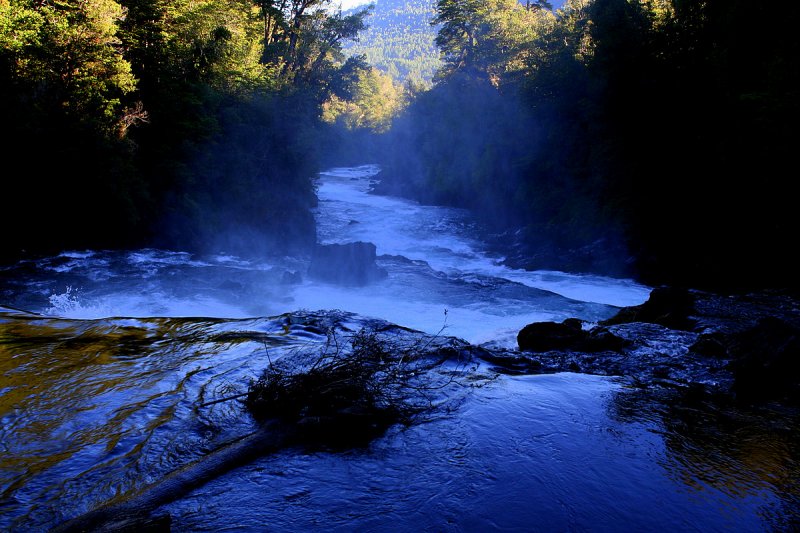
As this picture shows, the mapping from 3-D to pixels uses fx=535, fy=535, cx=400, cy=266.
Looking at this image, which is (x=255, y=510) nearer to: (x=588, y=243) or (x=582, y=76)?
(x=588, y=243)

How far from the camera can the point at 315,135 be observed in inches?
1320

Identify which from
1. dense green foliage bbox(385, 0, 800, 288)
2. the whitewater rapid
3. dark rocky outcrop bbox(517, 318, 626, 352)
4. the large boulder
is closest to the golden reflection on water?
the whitewater rapid

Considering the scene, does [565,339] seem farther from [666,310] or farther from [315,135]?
[315,135]

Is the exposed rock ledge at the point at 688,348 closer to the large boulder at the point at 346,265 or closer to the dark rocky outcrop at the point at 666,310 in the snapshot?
the dark rocky outcrop at the point at 666,310

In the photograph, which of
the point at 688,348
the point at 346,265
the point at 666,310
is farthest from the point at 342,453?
the point at 346,265

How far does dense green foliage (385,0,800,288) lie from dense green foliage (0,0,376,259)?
13.9 meters

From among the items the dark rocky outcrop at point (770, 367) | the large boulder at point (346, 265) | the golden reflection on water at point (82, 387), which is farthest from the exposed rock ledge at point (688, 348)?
the large boulder at point (346, 265)

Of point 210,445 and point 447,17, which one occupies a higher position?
point 447,17

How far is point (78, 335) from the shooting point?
26.4 ft

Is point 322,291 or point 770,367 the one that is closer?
point 770,367

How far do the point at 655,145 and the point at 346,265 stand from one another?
13776mm

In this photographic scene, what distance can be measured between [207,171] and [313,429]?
20.7 m

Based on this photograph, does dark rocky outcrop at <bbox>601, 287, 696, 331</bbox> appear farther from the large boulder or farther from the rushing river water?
the large boulder

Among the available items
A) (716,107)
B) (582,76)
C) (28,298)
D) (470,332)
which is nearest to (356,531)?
(470,332)
